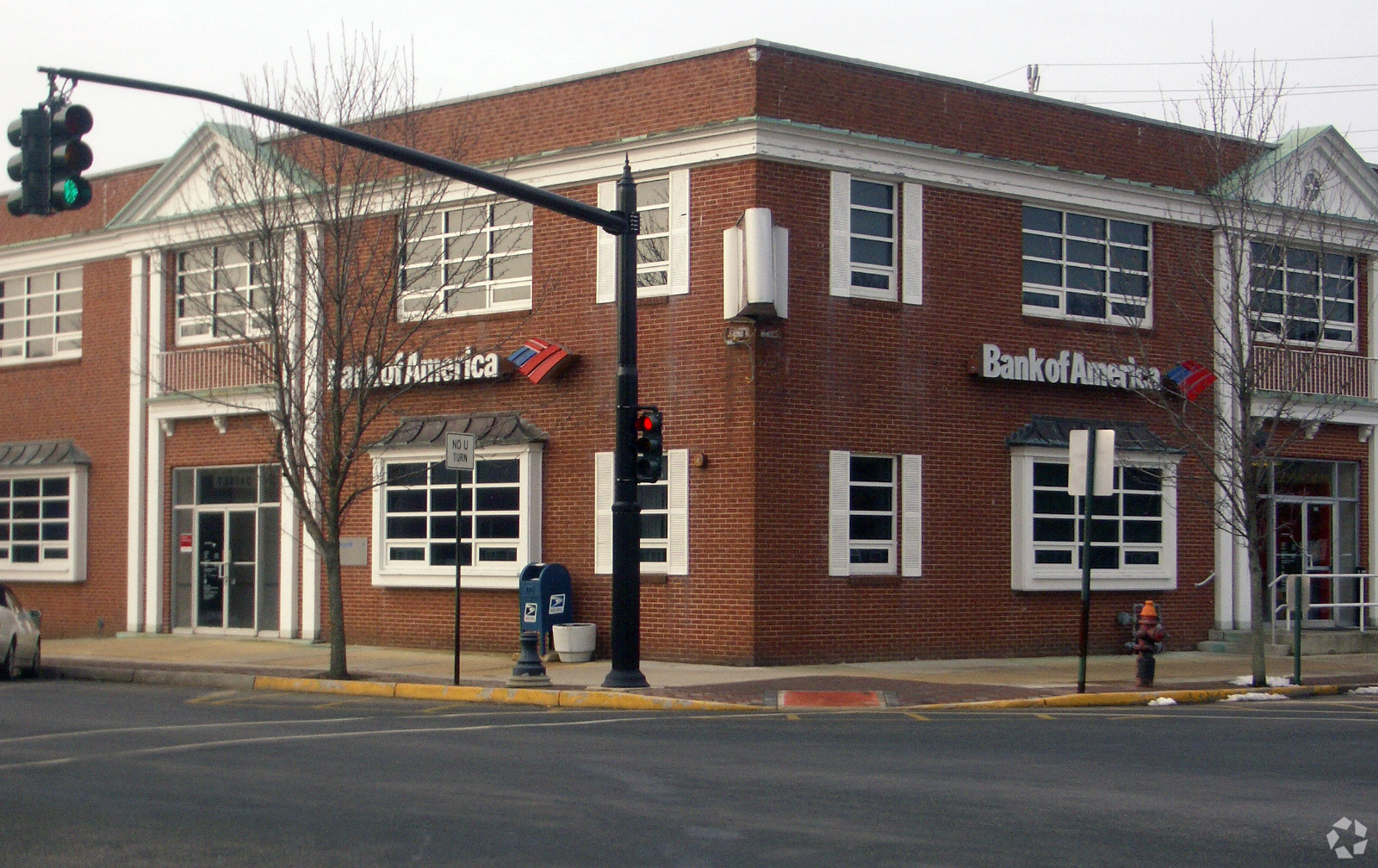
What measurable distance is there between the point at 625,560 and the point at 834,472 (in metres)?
4.49

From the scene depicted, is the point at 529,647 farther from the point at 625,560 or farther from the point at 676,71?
the point at 676,71

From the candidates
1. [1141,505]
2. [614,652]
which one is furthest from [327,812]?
[1141,505]

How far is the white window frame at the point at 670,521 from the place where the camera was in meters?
20.7

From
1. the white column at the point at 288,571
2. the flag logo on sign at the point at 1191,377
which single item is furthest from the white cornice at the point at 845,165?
the white column at the point at 288,571


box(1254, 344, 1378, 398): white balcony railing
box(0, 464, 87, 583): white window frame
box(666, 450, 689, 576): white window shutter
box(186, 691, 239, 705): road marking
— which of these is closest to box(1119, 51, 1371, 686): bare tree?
box(1254, 344, 1378, 398): white balcony railing

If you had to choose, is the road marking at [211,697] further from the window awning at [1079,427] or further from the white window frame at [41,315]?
the white window frame at [41,315]

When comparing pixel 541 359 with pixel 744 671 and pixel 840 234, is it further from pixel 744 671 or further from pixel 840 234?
pixel 744 671

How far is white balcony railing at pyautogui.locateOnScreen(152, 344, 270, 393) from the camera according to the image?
2545cm

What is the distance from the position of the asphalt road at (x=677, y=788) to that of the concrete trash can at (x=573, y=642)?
5.28 metres

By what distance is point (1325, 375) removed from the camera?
25.5 metres

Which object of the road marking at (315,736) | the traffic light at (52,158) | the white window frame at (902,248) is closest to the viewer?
the road marking at (315,736)

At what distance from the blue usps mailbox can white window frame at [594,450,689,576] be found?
0.60 meters

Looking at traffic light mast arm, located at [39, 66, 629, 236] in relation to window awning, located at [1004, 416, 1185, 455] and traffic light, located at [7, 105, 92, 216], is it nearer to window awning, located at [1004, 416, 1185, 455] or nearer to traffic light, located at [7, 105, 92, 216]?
traffic light, located at [7, 105, 92, 216]

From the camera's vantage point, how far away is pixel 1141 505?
78.4 ft
